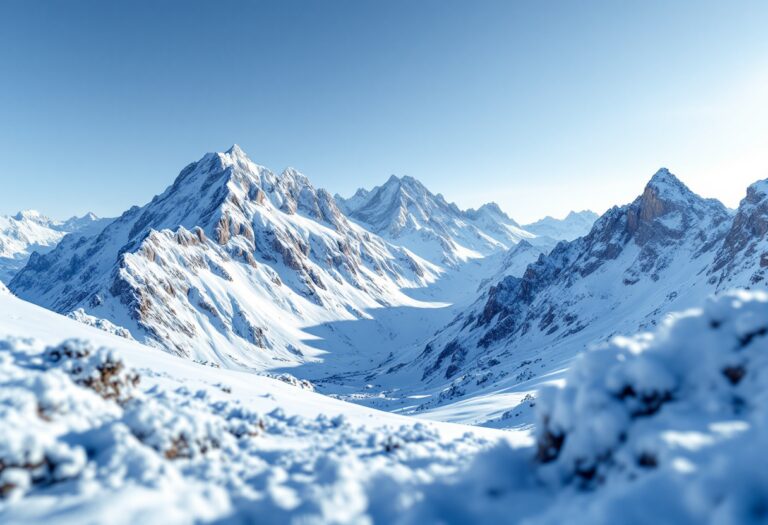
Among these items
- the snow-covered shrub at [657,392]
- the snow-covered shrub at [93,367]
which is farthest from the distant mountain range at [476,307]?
the snow-covered shrub at [93,367]

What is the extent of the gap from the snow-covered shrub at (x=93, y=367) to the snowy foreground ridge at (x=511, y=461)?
475 millimetres

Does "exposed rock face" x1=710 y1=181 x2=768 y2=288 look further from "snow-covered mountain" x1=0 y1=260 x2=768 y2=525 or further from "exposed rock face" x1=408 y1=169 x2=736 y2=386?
"snow-covered mountain" x1=0 y1=260 x2=768 y2=525

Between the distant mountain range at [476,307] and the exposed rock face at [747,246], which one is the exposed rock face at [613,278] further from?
the distant mountain range at [476,307]

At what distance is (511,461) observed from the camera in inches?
306

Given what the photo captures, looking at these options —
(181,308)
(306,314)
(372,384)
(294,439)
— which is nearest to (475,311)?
(372,384)

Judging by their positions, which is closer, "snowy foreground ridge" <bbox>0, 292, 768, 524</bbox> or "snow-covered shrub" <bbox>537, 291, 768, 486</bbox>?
"snowy foreground ridge" <bbox>0, 292, 768, 524</bbox>

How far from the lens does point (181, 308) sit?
135500 mm

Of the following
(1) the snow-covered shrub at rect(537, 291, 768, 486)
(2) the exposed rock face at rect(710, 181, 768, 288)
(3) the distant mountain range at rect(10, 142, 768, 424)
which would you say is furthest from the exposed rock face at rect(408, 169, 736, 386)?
(1) the snow-covered shrub at rect(537, 291, 768, 486)

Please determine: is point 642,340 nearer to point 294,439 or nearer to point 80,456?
point 294,439

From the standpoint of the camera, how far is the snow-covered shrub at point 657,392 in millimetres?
6312

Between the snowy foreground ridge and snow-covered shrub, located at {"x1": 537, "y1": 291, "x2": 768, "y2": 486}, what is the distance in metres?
0.02

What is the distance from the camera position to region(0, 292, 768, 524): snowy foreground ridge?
5.43m

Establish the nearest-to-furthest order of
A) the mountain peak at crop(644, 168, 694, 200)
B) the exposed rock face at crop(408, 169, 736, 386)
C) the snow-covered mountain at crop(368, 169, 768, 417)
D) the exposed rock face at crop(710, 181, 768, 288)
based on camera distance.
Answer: the exposed rock face at crop(710, 181, 768, 288) → the snow-covered mountain at crop(368, 169, 768, 417) → the exposed rock face at crop(408, 169, 736, 386) → the mountain peak at crop(644, 168, 694, 200)

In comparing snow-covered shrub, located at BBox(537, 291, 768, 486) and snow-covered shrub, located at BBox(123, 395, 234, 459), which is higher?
snow-covered shrub, located at BBox(123, 395, 234, 459)
